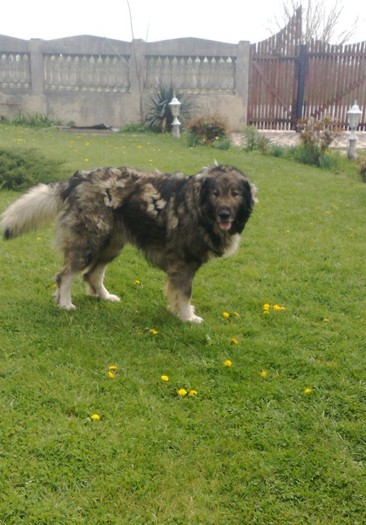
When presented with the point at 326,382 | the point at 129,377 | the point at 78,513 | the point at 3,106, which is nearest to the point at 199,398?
the point at 129,377

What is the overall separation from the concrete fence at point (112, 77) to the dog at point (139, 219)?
1381cm

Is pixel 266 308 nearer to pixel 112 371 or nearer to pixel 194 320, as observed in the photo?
pixel 194 320

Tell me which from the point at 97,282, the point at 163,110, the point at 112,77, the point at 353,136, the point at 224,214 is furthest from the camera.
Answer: the point at 112,77

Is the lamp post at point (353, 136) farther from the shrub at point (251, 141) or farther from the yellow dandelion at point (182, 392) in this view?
the yellow dandelion at point (182, 392)

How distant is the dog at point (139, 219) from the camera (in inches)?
182

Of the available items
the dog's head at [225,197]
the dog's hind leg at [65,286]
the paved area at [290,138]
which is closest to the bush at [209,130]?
the paved area at [290,138]

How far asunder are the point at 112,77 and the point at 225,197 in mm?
15167

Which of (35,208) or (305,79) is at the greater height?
(305,79)

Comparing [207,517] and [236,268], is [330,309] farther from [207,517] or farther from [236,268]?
[207,517]

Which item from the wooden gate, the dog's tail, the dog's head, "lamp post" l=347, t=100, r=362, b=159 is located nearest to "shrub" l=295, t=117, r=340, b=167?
"lamp post" l=347, t=100, r=362, b=159

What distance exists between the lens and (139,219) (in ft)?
15.7

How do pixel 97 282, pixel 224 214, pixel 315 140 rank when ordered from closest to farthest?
pixel 224 214
pixel 97 282
pixel 315 140

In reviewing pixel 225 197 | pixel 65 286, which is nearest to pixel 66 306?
pixel 65 286

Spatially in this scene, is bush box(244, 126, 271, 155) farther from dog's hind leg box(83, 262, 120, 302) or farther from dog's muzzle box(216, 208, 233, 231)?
dog's muzzle box(216, 208, 233, 231)
